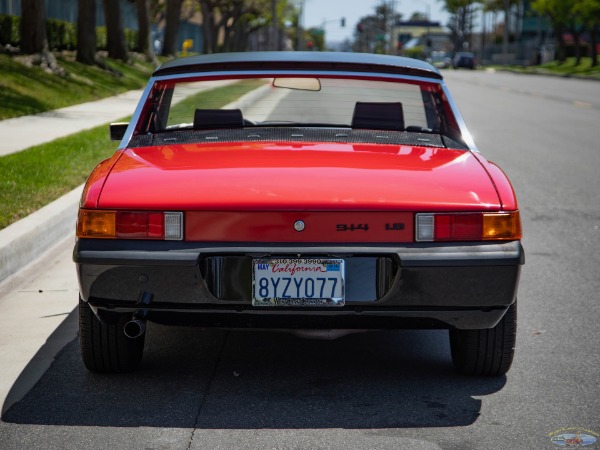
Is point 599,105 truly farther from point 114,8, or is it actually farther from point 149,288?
point 149,288

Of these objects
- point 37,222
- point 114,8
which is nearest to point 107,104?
point 114,8

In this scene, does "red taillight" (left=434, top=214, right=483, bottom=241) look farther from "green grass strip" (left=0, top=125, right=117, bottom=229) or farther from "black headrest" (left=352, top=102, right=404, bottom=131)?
"green grass strip" (left=0, top=125, right=117, bottom=229)

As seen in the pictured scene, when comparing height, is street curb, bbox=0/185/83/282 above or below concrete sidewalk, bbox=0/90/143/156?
above

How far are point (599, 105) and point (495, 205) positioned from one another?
2410 cm

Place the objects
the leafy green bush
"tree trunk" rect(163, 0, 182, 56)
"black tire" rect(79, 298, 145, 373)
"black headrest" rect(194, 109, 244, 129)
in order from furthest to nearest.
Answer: "tree trunk" rect(163, 0, 182, 56), the leafy green bush, "black headrest" rect(194, 109, 244, 129), "black tire" rect(79, 298, 145, 373)

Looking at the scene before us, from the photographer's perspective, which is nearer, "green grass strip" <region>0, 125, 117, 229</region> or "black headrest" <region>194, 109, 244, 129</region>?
"black headrest" <region>194, 109, 244, 129</region>

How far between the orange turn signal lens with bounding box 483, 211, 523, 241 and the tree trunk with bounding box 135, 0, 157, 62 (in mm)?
36774

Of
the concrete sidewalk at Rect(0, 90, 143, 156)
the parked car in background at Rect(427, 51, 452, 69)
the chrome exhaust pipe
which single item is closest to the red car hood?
the chrome exhaust pipe

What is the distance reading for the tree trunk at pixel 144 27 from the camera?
1556 inches

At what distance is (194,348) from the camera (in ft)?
16.5

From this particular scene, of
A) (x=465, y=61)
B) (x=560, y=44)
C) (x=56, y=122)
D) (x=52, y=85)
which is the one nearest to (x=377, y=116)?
(x=56, y=122)

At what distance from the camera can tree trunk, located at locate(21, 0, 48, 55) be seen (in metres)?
24.0

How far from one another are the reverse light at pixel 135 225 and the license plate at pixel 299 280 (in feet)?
1.12

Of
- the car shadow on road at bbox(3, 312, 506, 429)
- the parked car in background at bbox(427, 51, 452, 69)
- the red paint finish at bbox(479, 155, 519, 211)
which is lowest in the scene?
the parked car in background at bbox(427, 51, 452, 69)
